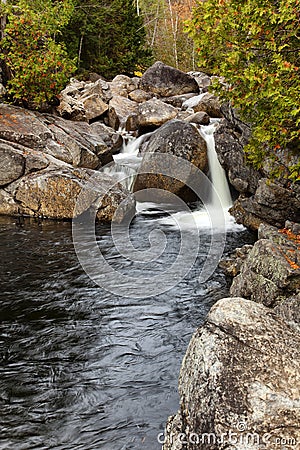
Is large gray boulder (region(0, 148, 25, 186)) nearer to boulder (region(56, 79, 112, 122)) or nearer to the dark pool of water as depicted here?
the dark pool of water

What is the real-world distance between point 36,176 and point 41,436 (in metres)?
10.3

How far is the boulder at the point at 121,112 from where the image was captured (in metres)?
22.2

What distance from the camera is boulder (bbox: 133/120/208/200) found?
1603 centimetres

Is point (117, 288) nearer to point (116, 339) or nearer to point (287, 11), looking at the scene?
point (116, 339)

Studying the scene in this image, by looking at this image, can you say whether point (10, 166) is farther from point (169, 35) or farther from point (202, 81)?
point (169, 35)

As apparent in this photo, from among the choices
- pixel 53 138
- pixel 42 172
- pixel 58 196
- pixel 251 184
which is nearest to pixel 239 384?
pixel 251 184

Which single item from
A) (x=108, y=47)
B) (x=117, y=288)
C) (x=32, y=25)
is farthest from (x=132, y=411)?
(x=108, y=47)

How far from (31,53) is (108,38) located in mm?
17281

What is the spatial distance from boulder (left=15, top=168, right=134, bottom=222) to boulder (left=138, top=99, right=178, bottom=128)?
7.87 metres

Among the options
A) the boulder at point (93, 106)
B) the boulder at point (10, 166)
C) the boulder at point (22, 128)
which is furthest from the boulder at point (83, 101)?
the boulder at point (10, 166)

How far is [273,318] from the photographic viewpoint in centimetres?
425

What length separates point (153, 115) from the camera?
70.0 ft

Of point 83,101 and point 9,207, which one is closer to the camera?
point 9,207

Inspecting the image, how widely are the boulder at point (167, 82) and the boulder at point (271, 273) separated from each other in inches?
826
